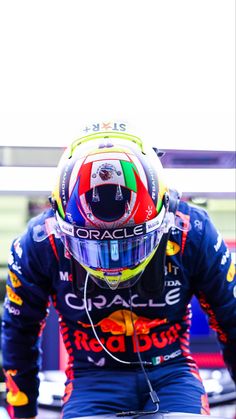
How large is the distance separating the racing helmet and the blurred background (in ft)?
0.73

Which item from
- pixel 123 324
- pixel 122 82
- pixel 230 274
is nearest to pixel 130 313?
pixel 123 324

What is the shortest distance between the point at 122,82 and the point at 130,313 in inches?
15.1

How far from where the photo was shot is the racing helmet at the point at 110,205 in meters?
0.64

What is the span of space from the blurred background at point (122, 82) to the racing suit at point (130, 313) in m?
0.17

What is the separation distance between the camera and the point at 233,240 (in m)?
1.09

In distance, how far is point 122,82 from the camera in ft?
3.01

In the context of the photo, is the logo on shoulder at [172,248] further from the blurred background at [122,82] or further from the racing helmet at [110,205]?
the blurred background at [122,82]

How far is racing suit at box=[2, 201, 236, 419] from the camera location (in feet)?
2.48

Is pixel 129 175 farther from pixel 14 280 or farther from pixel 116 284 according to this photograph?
pixel 14 280

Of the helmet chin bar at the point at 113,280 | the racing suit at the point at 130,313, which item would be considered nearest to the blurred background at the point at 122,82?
the racing suit at the point at 130,313

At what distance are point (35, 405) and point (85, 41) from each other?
1.88 ft

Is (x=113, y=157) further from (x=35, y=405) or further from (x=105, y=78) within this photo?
(x=35, y=405)

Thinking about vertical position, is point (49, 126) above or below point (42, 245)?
above


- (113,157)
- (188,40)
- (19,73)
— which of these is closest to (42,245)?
(113,157)
